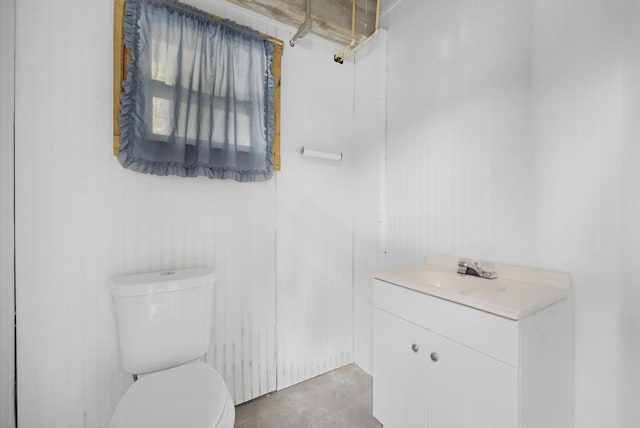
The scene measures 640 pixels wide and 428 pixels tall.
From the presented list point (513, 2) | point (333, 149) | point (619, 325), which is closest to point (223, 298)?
point (333, 149)

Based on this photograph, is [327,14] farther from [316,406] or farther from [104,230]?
[316,406]

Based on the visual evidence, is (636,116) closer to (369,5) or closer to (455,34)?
(455,34)

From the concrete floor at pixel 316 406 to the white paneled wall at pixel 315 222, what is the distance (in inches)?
3.8

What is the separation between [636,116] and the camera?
3.10 ft

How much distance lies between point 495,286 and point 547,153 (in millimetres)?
602

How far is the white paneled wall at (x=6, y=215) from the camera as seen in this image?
1.09 m

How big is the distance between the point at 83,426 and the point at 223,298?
774 millimetres

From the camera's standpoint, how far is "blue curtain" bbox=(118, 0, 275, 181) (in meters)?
1.29

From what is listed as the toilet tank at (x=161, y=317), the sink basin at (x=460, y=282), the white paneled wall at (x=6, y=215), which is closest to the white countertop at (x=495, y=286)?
the sink basin at (x=460, y=282)

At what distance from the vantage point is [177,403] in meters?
0.96

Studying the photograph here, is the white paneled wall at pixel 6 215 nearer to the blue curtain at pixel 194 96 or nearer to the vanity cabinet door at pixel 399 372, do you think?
the blue curtain at pixel 194 96

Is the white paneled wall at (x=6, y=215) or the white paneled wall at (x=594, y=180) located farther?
the white paneled wall at (x=6, y=215)

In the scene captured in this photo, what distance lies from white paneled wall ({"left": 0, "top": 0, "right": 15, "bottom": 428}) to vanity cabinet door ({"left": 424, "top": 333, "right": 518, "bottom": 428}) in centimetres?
171

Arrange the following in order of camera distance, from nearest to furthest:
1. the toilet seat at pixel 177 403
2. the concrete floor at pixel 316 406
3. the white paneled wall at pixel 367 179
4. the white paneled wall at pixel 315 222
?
the toilet seat at pixel 177 403
the concrete floor at pixel 316 406
the white paneled wall at pixel 315 222
the white paneled wall at pixel 367 179
